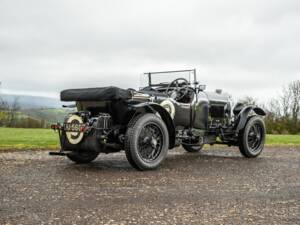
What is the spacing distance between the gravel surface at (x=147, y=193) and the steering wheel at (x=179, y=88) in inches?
61.8

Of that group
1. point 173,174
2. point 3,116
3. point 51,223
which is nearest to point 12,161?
point 173,174

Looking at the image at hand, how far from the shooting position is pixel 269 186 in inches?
229

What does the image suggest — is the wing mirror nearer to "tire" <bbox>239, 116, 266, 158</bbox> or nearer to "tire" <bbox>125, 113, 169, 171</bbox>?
"tire" <bbox>239, 116, 266, 158</bbox>

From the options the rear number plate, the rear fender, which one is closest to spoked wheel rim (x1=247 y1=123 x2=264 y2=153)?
the rear fender

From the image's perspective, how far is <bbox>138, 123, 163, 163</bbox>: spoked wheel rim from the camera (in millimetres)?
7250

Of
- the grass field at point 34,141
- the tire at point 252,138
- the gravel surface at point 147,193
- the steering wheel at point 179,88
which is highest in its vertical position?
the steering wheel at point 179,88

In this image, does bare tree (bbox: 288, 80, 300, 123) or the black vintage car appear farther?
bare tree (bbox: 288, 80, 300, 123)

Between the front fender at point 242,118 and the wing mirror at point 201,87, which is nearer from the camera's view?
the wing mirror at point 201,87

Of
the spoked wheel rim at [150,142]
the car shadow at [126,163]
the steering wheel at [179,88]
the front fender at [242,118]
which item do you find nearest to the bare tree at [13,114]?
the steering wheel at [179,88]

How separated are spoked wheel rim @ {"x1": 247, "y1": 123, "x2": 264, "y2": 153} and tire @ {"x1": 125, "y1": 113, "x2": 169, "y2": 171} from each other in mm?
3043

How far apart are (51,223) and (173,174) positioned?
3321 mm

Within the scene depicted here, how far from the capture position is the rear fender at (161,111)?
24.2ft

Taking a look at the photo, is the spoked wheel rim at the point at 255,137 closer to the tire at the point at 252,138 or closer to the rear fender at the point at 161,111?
the tire at the point at 252,138

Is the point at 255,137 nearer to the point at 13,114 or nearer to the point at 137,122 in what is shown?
the point at 137,122
